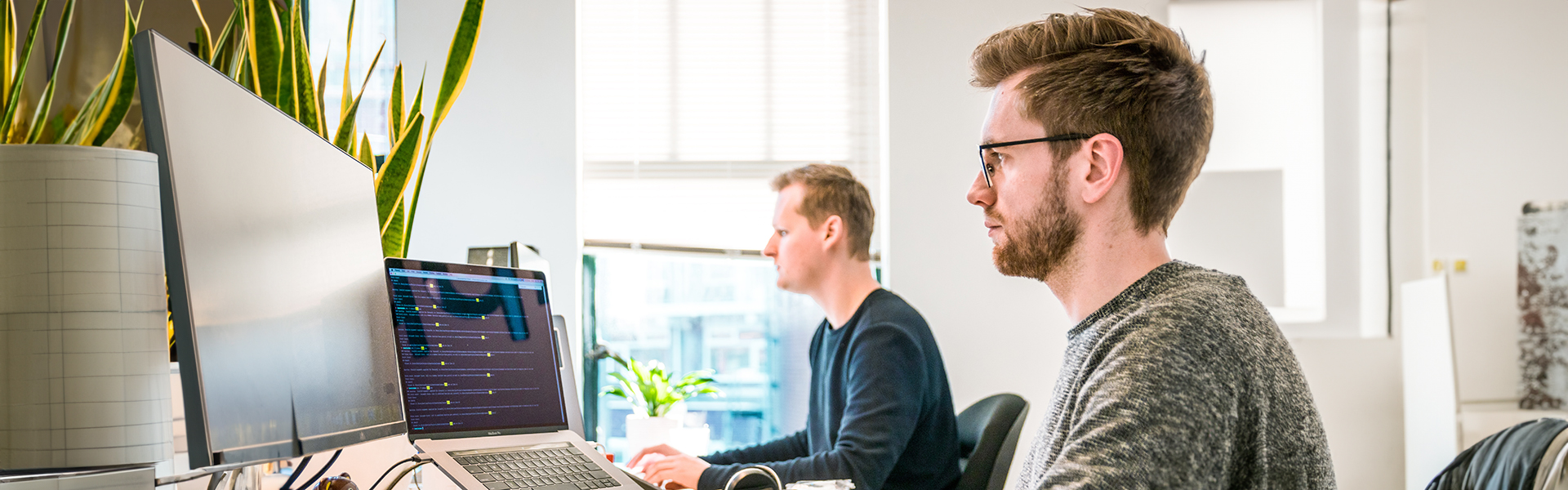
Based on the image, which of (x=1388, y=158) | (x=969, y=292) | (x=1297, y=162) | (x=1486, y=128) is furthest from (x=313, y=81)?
(x=1486, y=128)

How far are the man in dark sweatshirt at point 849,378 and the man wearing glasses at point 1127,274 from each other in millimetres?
814

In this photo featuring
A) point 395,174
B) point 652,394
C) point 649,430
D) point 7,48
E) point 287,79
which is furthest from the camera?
point 652,394

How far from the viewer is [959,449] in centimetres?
207

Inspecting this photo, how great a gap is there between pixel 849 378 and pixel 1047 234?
3.35 feet

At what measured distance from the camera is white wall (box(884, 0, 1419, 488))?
349 centimetres

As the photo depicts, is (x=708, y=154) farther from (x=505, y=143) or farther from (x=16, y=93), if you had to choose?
(x=16, y=93)

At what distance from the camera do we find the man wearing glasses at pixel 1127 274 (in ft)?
2.37

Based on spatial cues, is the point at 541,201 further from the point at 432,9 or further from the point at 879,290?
the point at 879,290

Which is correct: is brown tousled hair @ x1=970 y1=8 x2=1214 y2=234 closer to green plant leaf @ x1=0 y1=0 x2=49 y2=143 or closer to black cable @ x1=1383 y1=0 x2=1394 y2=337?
green plant leaf @ x1=0 y1=0 x2=49 y2=143

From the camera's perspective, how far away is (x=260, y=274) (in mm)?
689

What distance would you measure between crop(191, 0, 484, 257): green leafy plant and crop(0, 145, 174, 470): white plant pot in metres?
0.48

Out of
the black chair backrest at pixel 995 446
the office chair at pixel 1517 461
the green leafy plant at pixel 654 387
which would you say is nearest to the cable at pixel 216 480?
the black chair backrest at pixel 995 446

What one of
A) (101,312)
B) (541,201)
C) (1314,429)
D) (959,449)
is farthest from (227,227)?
(541,201)

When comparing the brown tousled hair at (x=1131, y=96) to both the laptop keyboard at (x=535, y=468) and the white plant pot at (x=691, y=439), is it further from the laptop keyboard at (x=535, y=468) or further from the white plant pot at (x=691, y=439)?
the white plant pot at (x=691, y=439)
